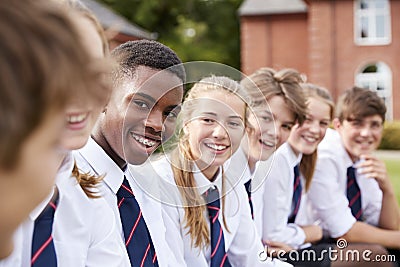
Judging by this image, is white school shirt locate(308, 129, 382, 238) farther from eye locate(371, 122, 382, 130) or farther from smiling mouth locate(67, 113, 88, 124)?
smiling mouth locate(67, 113, 88, 124)

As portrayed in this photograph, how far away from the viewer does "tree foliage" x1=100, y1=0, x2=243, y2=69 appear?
32.7 metres

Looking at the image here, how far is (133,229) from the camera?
Result: 1813mm

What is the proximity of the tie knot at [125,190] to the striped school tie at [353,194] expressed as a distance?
1847mm

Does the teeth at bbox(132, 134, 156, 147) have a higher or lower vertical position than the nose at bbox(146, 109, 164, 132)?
lower

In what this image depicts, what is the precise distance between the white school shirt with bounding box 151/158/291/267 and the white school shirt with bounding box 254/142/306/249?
373 mm

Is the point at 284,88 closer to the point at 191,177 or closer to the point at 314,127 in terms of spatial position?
the point at 314,127

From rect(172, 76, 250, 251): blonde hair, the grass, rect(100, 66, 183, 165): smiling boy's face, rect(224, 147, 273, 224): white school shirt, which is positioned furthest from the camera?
the grass

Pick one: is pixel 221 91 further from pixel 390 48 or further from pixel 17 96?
pixel 390 48

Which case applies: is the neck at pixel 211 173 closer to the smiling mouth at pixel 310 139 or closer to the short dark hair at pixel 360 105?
the smiling mouth at pixel 310 139

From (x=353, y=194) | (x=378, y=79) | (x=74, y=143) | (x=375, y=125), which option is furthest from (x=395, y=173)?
(x=378, y=79)

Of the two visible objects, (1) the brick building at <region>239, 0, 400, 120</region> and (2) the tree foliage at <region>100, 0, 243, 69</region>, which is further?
(2) the tree foliage at <region>100, 0, 243, 69</region>

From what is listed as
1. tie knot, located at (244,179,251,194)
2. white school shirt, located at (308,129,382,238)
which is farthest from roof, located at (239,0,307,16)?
tie knot, located at (244,179,251,194)

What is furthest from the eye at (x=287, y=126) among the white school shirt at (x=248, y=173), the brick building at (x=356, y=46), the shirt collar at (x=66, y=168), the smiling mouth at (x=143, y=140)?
the brick building at (x=356, y=46)

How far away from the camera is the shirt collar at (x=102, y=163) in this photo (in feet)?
5.76
